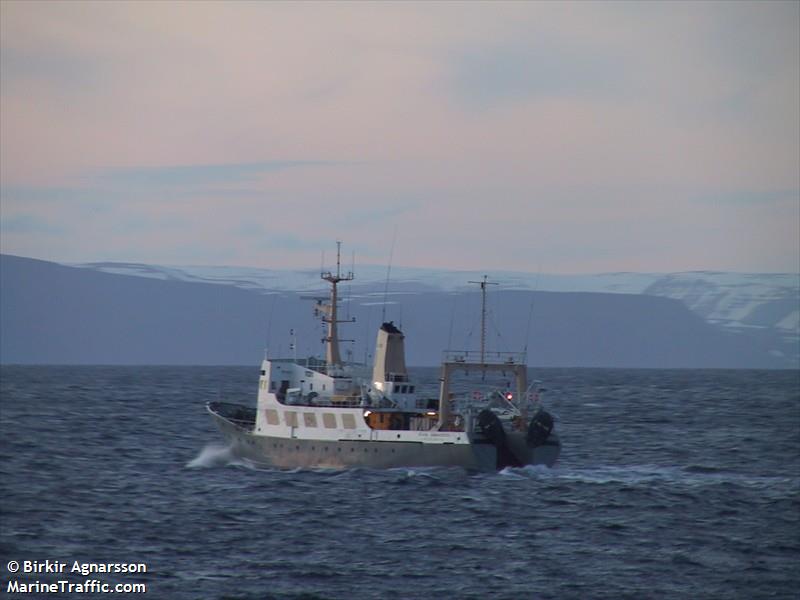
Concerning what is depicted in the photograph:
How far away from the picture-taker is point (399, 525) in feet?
177

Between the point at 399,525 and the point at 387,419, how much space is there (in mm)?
14146

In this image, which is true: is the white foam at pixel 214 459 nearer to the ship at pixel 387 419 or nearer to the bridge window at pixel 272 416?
the ship at pixel 387 419

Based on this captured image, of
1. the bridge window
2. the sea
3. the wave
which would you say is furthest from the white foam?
the bridge window

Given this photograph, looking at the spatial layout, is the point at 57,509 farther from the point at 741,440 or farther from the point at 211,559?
the point at 741,440

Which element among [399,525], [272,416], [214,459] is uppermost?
[272,416]

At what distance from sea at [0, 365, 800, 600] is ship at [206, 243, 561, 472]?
1014 mm

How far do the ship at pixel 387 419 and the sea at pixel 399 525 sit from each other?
1.01 m

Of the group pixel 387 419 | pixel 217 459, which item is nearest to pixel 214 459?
pixel 217 459

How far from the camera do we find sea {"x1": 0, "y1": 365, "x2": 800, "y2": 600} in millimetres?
43250

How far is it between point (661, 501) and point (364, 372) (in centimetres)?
1971

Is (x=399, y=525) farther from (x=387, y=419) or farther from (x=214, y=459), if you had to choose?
(x=214, y=459)

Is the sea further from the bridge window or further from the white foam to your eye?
the bridge window

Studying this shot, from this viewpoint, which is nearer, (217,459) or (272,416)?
(272,416)

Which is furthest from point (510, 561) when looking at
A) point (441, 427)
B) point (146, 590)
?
point (441, 427)
